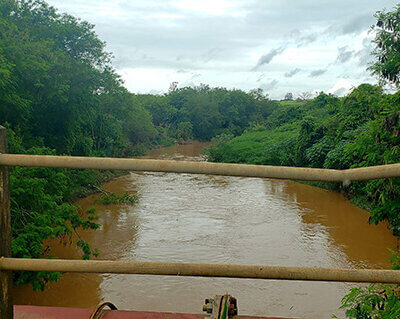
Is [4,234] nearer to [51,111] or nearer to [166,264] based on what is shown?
[166,264]

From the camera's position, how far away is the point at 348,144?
21.8 ft

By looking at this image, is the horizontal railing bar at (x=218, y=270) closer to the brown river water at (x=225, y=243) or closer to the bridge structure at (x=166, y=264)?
the bridge structure at (x=166, y=264)

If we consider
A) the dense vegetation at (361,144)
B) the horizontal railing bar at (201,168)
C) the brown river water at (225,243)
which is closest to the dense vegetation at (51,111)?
the brown river water at (225,243)

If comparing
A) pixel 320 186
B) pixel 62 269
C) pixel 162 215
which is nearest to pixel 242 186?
pixel 320 186

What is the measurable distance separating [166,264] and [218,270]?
0.45 feet

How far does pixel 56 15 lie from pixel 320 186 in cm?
1034

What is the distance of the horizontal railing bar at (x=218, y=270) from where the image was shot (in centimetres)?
107

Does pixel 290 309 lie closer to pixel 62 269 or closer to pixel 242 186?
pixel 62 269

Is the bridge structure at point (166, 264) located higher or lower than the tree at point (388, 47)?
lower

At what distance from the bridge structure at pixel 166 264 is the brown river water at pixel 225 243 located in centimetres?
470

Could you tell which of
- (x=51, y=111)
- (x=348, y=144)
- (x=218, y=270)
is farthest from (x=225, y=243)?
(x=218, y=270)

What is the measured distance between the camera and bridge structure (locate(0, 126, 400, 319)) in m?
1.04

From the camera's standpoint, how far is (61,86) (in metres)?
11.4

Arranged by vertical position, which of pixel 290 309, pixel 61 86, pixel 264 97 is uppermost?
pixel 264 97
